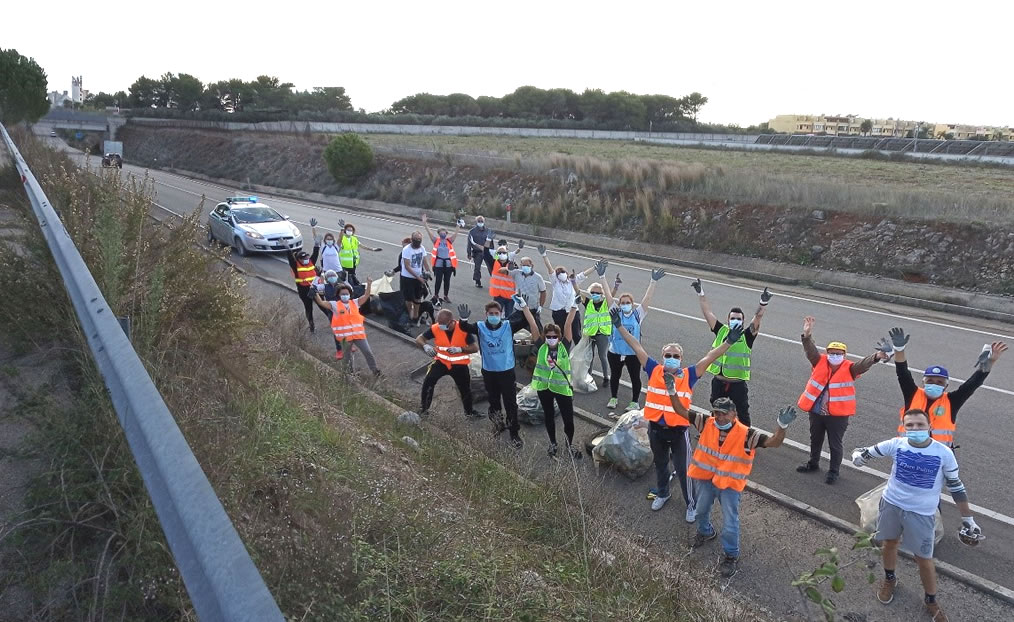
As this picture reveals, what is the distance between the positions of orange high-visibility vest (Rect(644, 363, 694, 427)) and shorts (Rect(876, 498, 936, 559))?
6.26ft

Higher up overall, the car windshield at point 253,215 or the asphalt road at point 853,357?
the car windshield at point 253,215

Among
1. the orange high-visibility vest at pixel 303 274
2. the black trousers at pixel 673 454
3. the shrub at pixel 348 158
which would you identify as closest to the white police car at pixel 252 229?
the orange high-visibility vest at pixel 303 274

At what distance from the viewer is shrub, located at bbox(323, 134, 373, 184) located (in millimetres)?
38812

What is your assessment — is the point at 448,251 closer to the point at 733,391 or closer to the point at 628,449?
the point at 733,391

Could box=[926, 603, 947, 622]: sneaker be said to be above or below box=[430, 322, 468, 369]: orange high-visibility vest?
below

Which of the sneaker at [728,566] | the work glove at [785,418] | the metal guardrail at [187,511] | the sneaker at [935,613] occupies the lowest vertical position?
the sneaker at [728,566]

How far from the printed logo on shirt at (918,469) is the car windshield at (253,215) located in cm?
2055

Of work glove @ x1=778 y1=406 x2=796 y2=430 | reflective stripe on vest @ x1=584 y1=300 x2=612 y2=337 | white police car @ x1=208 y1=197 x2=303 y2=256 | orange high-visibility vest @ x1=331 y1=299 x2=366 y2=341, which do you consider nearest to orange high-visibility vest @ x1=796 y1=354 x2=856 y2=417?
work glove @ x1=778 y1=406 x2=796 y2=430

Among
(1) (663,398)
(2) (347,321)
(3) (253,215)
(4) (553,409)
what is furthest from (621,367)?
(3) (253,215)

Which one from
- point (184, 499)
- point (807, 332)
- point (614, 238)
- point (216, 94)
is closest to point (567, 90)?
point (216, 94)

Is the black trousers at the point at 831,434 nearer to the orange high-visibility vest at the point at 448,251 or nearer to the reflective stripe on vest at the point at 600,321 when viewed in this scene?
the reflective stripe on vest at the point at 600,321

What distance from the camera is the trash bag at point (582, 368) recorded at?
34.9 feet

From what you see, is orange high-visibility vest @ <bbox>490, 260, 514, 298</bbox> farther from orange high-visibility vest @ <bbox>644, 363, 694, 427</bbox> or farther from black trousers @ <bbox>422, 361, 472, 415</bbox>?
orange high-visibility vest @ <bbox>644, 363, 694, 427</bbox>

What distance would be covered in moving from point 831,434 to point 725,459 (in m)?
2.29
